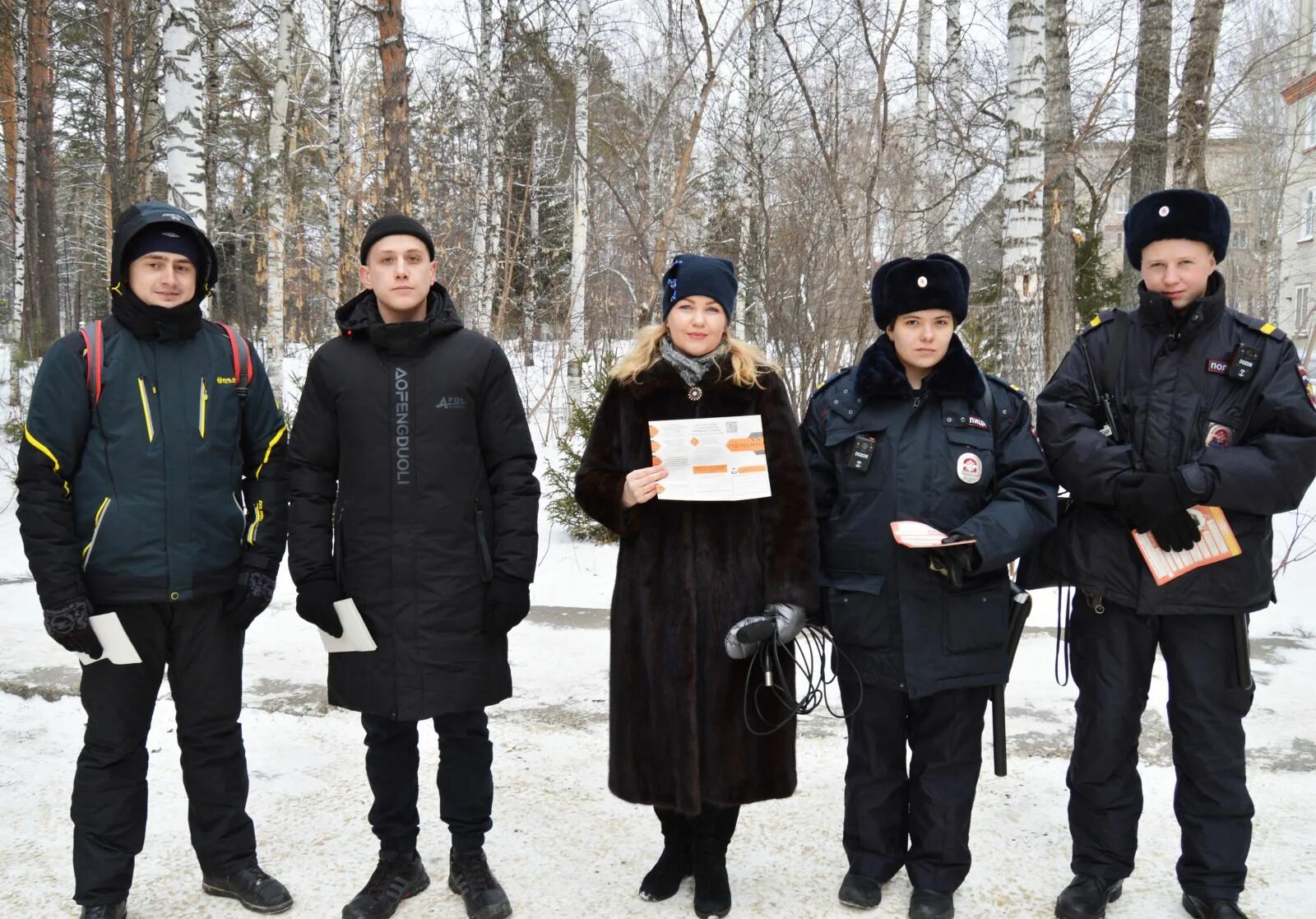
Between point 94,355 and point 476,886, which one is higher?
point 94,355

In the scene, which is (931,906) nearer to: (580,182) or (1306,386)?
(1306,386)

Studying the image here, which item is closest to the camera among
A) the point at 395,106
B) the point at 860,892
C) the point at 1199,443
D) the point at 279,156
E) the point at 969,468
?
the point at 1199,443

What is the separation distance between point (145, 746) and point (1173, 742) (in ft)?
11.0

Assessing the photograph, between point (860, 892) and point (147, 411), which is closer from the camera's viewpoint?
point (147, 411)

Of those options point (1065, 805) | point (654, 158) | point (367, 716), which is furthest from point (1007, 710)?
point (654, 158)

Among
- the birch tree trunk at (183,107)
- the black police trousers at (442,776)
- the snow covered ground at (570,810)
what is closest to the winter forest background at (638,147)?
the birch tree trunk at (183,107)

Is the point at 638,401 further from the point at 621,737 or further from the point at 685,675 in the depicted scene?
the point at 621,737

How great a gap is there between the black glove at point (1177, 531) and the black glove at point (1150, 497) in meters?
0.02

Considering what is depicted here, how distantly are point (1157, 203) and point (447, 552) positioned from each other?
250 centimetres

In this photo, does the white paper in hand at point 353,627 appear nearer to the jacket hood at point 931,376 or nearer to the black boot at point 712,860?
the black boot at point 712,860

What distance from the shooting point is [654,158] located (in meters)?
16.2

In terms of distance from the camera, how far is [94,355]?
9.71 ft

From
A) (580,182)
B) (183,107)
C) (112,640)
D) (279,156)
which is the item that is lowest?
(112,640)

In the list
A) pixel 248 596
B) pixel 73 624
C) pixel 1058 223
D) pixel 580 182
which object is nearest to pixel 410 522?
pixel 248 596
